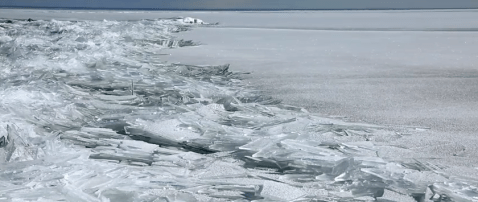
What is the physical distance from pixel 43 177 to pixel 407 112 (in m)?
0.86

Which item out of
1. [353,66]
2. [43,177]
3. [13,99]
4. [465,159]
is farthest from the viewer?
[353,66]

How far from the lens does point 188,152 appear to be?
865 mm

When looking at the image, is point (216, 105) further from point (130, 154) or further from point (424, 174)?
point (424, 174)

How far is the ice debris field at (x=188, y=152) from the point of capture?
0.69 meters

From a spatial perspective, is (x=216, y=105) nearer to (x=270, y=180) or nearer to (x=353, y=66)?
(x=270, y=180)

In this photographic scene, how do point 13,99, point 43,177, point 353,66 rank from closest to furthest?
1. point 43,177
2. point 13,99
3. point 353,66

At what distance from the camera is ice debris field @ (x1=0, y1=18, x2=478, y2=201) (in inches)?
27.3

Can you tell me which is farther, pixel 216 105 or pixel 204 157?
pixel 216 105

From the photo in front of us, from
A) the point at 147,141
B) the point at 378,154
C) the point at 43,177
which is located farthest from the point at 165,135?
the point at 378,154

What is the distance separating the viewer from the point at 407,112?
122cm

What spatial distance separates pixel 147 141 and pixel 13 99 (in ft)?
1.38

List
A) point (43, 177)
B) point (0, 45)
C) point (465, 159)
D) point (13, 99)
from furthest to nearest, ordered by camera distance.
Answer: point (0, 45), point (13, 99), point (465, 159), point (43, 177)

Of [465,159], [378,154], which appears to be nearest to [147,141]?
[378,154]

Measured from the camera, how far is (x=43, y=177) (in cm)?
71
